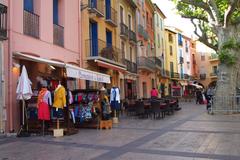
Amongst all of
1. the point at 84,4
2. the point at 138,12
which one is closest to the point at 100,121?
the point at 84,4

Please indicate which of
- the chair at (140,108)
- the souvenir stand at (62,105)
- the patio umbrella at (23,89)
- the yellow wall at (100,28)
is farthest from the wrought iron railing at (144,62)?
the patio umbrella at (23,89)

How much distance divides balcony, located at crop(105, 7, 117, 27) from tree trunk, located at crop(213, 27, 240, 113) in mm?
7942

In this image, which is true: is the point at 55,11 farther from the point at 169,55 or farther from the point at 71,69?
the point at 169,55

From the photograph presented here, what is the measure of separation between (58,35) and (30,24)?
2.69 meters

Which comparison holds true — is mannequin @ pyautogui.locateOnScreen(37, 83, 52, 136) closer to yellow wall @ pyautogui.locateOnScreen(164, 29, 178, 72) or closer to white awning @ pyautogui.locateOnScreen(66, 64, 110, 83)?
white awning @ pyautogui.locateOnScreen(66, 64, 110, 83)

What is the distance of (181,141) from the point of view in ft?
33.0

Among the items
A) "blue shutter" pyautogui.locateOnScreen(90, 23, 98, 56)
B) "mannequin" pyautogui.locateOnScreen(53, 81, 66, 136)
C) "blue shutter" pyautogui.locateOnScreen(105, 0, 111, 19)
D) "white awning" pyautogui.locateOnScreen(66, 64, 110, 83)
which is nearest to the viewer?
"mannequin" pyautogui.locateOnScreen(53, 81, 66, 136)

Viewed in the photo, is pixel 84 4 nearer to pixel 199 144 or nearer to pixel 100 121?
pixel 100 121

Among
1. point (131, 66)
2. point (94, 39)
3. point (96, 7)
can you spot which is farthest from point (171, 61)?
point (94, 39)

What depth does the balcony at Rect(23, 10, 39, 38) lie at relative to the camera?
45.8 feet

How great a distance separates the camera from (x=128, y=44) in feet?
100

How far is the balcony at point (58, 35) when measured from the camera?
1660cm

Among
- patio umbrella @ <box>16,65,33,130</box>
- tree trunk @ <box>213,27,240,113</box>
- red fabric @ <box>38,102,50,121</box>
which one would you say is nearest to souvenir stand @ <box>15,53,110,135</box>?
red fabric @ <box>38,102,50,121</box>

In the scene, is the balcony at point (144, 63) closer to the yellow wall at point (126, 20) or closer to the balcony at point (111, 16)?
the yellow wall at point (126, 20)
